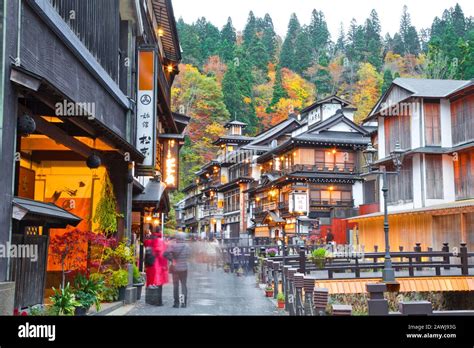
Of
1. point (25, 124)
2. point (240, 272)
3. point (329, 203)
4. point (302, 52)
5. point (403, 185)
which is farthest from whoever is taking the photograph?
point (329, 203)

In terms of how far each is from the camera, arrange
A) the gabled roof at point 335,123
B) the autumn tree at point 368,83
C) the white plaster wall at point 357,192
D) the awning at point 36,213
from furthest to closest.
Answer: the white plaster wall at point 357,192 < the gabled roof at point 335,123 < the autumn tree at point 368,83 < the awning at point 36,213

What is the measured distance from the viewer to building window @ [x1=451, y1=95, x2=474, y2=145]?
2481 centimetres

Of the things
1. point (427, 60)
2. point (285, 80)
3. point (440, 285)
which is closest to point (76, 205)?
point (285, 80)

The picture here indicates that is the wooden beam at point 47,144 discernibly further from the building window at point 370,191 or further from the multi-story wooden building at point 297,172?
the building window at point 370,191

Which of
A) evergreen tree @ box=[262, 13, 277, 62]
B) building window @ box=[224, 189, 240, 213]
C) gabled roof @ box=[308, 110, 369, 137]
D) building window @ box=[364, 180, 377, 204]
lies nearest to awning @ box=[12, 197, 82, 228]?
Result: evergreen tree @ box=[262, 13, 277, 62]

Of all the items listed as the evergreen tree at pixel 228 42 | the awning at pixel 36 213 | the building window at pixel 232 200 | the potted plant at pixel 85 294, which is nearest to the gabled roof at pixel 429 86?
the evergreen tree at pixel 228 42

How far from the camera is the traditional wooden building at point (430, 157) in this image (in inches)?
991

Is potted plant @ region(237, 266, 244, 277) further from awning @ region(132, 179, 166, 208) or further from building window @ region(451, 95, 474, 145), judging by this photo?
building window @ region(451, 95, 474, 145)

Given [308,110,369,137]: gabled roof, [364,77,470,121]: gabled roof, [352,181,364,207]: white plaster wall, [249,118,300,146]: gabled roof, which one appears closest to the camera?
[364,77,470,121]: gabled roof

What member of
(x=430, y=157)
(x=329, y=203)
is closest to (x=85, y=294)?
(x=430, y=157)

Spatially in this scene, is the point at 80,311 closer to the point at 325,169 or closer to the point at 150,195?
the point at 150,195

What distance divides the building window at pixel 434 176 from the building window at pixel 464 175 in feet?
2.71

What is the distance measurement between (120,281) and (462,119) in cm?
2029

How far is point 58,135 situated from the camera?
423 inches
